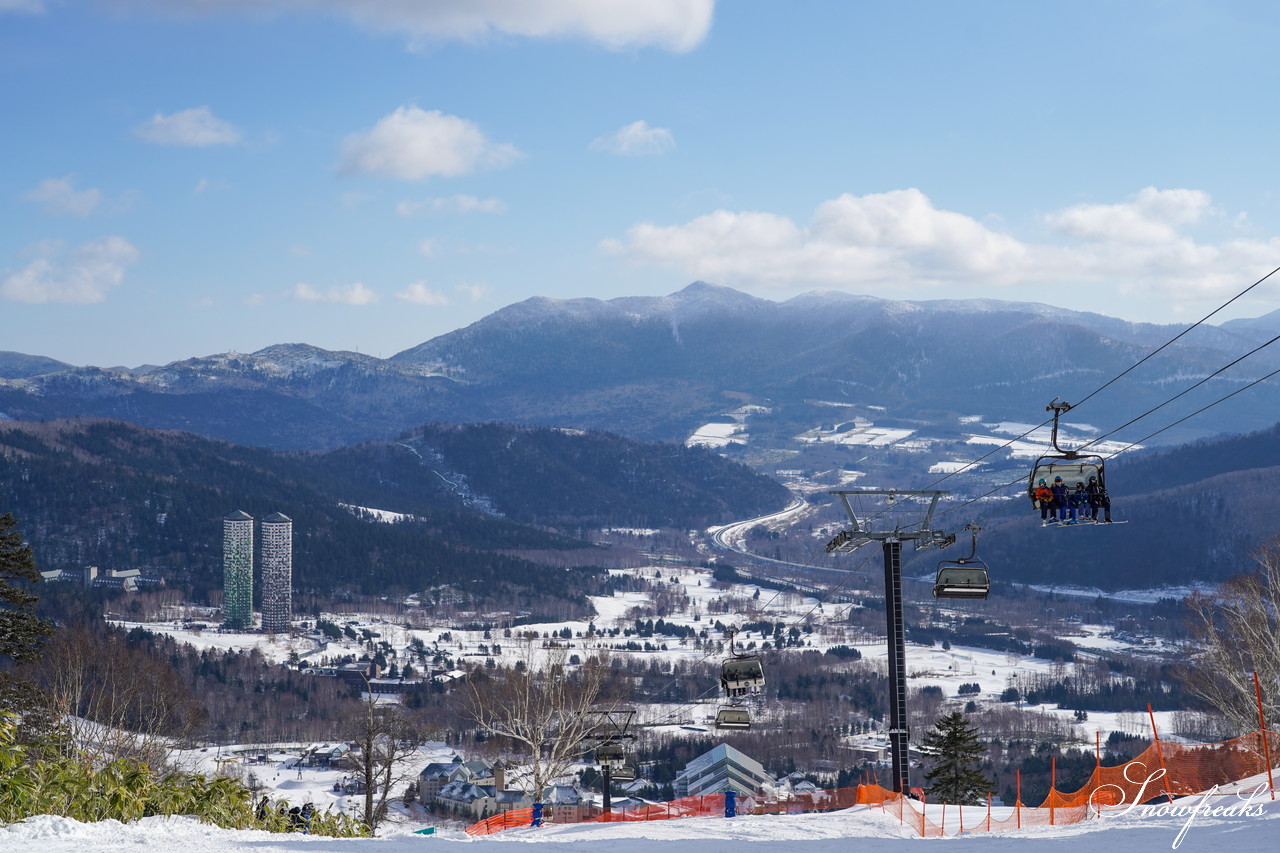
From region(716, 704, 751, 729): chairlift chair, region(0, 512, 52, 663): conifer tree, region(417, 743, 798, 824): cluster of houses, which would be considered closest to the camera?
region(0, 512, 52, 663): conifer tree

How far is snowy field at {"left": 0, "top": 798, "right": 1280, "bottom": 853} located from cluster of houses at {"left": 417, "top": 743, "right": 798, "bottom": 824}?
57337mm

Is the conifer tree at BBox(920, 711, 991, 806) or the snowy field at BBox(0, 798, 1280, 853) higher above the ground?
the snowy field at BBox(0, 798, 1280, 853)

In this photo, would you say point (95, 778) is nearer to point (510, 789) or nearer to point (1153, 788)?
point (1153, 788)

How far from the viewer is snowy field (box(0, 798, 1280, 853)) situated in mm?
20844

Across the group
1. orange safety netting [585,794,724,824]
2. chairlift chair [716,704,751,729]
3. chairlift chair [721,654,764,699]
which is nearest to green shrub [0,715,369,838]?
orange safety netting [585,794,724,824]

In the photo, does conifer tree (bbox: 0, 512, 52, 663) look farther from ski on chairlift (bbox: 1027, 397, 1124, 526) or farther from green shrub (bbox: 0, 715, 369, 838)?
ski on chairlift (bbox: 1027, 397, 1124, 526)

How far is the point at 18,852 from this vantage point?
1958 cm

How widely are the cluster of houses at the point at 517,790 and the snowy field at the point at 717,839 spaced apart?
57337mm

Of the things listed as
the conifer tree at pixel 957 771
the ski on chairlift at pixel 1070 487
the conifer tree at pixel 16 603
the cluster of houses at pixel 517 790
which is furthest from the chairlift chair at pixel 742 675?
the cluster of houses at pixel 517 790

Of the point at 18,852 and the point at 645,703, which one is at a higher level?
the point at 18,852

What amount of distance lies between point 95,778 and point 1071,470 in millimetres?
19949

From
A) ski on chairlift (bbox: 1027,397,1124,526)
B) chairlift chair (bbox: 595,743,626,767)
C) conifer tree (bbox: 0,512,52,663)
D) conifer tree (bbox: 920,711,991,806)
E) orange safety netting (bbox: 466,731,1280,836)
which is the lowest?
conifer tree (bbox: 920,711,991,806)

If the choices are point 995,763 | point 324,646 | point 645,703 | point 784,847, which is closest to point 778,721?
point 645,703

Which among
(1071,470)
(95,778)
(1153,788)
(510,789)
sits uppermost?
(1071,470)
